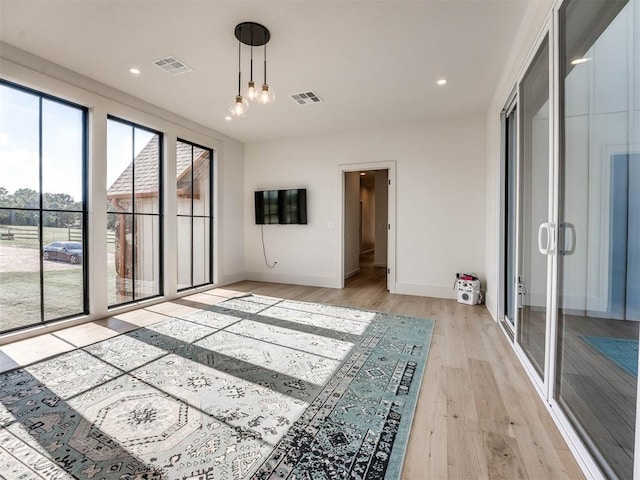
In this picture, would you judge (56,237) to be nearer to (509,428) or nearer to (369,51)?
(369,51)

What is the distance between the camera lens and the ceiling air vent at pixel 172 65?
322 centimetres

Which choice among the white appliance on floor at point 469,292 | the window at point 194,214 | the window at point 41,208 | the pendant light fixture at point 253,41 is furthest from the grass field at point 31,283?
the white appliance on floor at point 469,292

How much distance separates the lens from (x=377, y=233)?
353 inches

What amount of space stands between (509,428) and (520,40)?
3.12m

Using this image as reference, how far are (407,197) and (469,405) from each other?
3746 millimetres

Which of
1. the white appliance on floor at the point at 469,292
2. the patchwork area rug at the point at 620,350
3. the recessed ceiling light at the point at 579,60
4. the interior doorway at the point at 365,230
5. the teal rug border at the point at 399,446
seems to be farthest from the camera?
the interior doorway at the point at 365,230

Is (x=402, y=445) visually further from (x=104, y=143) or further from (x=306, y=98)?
(x=104, y=143)

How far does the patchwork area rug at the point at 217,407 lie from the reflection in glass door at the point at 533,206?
0.89 metres

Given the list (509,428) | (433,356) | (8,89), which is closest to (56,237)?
(8,89)

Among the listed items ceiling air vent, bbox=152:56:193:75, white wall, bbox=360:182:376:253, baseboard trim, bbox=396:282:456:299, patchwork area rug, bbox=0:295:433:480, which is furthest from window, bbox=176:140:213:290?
white wall, bbox=360:182:376:253

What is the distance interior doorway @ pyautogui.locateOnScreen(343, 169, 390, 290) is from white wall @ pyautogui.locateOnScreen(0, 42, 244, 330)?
248cm

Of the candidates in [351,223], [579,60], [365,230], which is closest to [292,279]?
[351,223]

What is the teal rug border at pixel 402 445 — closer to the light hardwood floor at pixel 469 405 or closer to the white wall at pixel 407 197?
the light hardwood floor at pixel 469 405

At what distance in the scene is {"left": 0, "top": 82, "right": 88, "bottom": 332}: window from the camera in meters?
3.05
